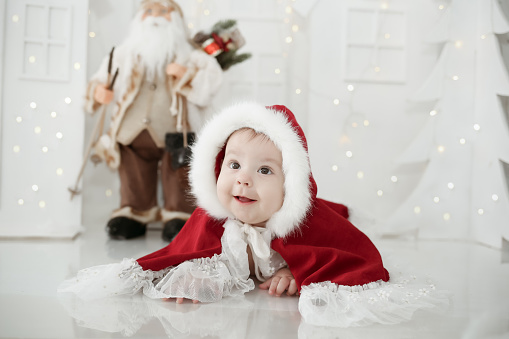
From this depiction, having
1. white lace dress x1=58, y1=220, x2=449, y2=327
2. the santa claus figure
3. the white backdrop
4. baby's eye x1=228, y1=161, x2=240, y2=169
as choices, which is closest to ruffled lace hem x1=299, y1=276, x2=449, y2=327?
white lace dress x1=58, y1=220, x2=449, y2=327

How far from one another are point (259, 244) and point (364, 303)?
0.33m

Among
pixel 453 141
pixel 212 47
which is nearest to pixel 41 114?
pixel 212 47

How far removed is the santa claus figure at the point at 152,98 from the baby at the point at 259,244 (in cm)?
73

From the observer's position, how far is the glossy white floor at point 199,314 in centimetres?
104

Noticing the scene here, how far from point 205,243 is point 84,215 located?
1.29 m

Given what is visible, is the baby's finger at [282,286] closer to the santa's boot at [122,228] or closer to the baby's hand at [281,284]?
the baby's hand at [281,284]

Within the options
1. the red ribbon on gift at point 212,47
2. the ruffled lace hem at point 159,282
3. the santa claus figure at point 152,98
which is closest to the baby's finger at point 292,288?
the ruffled lace hem at point 159,282

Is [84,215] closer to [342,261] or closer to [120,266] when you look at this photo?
[120,266]

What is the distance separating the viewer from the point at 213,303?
48.4 inches

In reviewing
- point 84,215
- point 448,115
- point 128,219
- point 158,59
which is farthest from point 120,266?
point 448,115

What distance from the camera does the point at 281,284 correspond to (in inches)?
52.1

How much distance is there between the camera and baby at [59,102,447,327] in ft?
4.05

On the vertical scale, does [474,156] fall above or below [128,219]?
above

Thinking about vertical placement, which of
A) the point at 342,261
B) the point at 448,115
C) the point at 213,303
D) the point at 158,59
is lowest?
the point at 213,303
